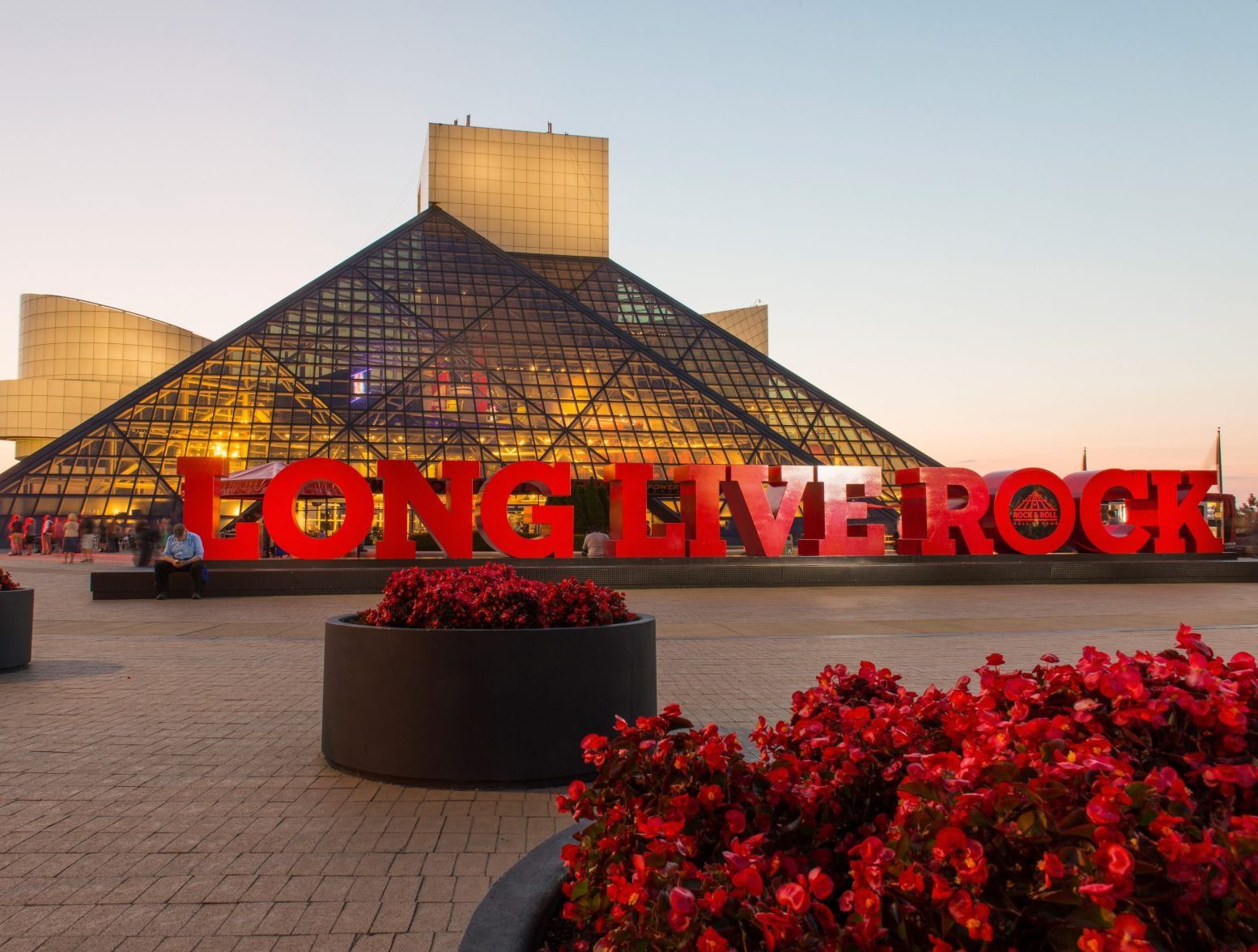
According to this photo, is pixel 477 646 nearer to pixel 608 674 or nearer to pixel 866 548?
pixel 608 674

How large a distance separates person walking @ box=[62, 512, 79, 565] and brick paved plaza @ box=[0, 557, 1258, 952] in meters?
19.6

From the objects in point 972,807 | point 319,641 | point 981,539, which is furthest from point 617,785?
point 981,539

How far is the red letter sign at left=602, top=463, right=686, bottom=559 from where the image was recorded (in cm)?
1981

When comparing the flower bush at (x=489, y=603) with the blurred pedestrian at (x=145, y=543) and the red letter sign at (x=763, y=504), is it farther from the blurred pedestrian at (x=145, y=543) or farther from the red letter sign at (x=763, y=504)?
the blurred pedestrian at (x=145, y=543)

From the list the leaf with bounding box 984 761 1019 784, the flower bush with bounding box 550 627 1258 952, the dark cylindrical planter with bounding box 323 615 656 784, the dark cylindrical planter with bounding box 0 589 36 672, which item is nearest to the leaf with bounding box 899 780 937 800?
the flower bush with bounding box 550 627 1258 952

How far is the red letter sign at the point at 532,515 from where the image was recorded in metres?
18.7

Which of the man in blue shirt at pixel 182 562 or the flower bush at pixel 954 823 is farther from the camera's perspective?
the man in blue shirt at pixel 182 562

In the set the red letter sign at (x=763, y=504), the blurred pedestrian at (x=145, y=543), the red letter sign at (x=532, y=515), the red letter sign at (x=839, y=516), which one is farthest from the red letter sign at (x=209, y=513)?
the red letter sign at (x=839, y=516)

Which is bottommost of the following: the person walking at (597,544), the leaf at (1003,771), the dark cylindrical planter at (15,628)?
the dark cylindrical planter at (15,628)

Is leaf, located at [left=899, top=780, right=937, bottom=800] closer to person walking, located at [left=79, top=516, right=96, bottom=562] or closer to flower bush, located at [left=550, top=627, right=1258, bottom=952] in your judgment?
flower bush, located at [left=550, top=627, right=1258, bottom=952]

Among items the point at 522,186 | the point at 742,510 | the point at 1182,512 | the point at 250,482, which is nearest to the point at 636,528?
the point at 742,510

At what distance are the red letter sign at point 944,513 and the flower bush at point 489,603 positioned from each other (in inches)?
658

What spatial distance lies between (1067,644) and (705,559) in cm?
1048

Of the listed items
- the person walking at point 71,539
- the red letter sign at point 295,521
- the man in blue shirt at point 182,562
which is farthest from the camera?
the person walking at point 71,539
